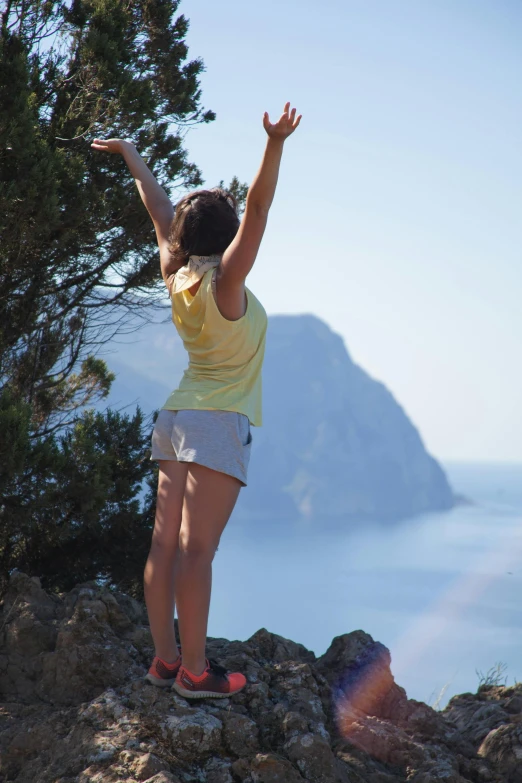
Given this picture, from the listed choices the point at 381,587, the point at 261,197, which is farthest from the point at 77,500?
the point at 381,587

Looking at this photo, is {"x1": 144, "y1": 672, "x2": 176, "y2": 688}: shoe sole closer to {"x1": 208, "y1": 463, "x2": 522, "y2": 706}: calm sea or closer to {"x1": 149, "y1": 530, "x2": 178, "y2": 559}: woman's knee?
{"x1": 149, "y1": 530, "x2": 178, "y2": 559}: woman's knee

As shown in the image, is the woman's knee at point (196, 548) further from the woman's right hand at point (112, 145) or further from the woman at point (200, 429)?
Result: the woman's right hand at point (112, 145)

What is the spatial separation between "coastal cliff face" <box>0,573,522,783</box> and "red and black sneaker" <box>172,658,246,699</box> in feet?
0.16

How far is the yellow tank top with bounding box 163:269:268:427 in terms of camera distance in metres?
2.65

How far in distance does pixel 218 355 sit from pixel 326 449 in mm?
63084

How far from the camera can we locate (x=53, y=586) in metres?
4.85

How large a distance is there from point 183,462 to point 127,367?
39418 mm

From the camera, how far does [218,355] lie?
272 centimetres

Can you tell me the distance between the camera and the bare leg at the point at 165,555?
2.80 metres

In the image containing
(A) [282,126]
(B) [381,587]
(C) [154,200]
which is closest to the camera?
(A) [282,126]

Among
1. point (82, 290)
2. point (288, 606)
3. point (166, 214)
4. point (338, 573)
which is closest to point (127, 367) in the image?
point (288, 606)

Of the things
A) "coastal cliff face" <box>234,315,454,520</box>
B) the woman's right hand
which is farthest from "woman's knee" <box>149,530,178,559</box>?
"coastal cliff face" <box>234,315,454,520</box>

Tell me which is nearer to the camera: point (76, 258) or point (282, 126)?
point (282, 126)

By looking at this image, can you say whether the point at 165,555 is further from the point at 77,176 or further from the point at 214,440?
the point at 77,176
